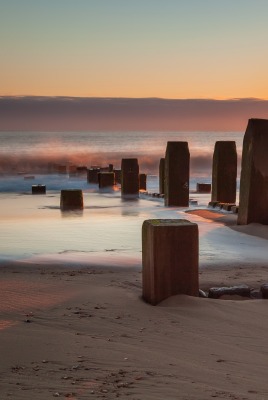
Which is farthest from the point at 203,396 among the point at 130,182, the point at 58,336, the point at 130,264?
the point at 130,182

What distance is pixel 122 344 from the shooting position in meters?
4.60

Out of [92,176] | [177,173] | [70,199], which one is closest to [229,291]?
[177,173]

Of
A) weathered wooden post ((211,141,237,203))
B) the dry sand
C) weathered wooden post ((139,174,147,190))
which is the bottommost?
the dry sand

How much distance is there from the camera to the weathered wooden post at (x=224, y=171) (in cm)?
1722

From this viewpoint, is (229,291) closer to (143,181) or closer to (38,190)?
(38,190)

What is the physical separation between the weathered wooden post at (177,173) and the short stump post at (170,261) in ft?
39.0

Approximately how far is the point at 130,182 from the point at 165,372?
19899 millimetres

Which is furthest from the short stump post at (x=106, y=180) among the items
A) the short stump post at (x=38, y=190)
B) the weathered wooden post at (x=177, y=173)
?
the weathered wooden post at (x=177, y=173)

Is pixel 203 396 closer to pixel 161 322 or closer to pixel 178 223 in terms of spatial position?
pixel 161 322

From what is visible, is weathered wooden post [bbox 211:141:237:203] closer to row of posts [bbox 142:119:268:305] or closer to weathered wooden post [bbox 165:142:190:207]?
row of posts [bbox 142:119:268:305]

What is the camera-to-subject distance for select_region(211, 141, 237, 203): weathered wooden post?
17.2m

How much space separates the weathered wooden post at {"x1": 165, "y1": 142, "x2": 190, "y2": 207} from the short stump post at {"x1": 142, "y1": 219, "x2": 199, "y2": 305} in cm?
1187

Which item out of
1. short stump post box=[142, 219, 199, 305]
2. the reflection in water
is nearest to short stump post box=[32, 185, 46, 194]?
the reflection in water

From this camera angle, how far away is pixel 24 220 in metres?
15.1
